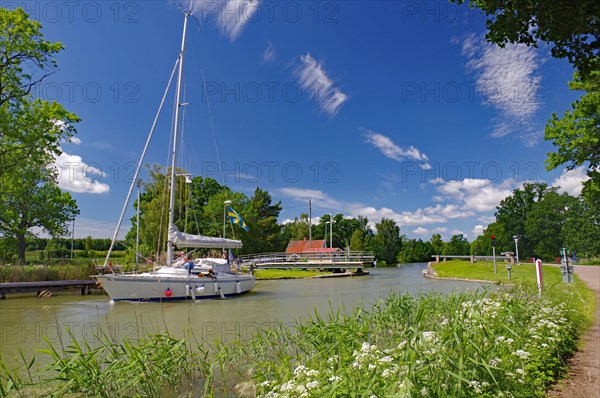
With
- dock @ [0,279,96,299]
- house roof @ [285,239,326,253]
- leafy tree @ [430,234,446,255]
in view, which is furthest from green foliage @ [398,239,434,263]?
dock @ [0,279,96,299]

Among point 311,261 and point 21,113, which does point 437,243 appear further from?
point 21,113

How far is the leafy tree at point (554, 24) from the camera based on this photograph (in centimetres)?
379

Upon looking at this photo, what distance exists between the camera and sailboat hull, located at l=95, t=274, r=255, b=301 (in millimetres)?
18984

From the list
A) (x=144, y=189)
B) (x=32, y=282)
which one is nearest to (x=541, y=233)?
(x=144, y=189)

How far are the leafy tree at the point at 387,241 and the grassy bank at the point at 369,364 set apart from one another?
84361 millimetres


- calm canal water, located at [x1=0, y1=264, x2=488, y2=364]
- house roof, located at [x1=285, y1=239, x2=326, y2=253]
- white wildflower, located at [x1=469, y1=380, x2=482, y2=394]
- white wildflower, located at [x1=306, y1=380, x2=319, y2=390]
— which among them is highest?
house roof, located at [x1=285, y1=239, x2=326, y2=253]

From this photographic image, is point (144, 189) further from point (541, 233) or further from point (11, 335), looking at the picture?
point (541, 233)

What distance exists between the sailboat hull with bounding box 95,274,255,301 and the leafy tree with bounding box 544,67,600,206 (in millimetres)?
18788

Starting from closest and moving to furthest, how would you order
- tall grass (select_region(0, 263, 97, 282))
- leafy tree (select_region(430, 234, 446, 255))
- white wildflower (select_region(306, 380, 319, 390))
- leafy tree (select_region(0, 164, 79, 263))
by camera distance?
white wildflower (select_region(306, 380, 319, 390)), tall grass (select_region(0, 263, 97, 282)), leafy tree (select_region(0, 164, 79, 263)), leafy tree (select_region(430, 234, 446, 255))

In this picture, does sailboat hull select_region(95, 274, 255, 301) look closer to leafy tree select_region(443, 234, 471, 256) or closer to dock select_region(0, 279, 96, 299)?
dock select_region(0, 279, 96, 299)

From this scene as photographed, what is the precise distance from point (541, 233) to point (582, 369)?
7386 cm

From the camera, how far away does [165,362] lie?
5207mm

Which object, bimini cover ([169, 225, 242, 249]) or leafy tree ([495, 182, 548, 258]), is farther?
leafy tree ([495, 182, 548, 258])

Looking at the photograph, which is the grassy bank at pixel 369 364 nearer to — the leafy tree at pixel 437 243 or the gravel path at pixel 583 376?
the gravel path at pixel 583 376
